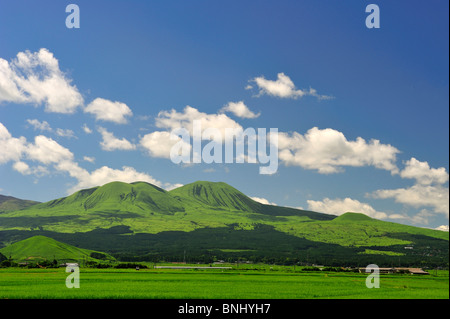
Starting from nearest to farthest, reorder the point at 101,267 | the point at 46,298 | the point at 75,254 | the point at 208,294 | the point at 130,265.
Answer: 1. the point at 46,298
2. the point at 208,294
3. the point at 101,267
4. the point at 130,265
5. the point at 75,254

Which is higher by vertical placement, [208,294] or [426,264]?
[208,294]

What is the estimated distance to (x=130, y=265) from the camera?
12012 centimetres

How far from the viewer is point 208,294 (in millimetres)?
50469

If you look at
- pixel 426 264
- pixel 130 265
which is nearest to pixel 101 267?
pixel 130 265
